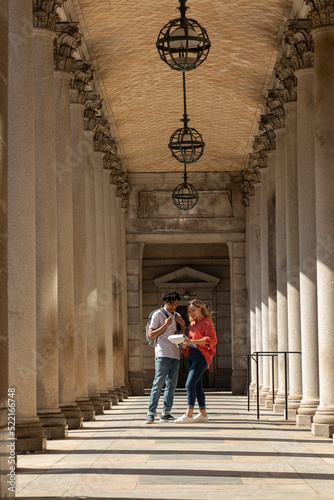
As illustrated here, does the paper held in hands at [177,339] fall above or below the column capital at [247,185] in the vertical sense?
below

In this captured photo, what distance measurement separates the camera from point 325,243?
1845 centimetres

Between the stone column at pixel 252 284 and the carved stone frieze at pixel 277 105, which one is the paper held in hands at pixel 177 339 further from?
the stone column at pixel 252 284

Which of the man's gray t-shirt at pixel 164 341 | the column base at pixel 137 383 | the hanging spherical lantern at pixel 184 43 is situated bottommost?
the column base at pixel 137 383

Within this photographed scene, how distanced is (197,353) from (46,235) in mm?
4562

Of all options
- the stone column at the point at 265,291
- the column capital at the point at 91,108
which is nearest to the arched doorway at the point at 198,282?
the stone column at the point at 265,291

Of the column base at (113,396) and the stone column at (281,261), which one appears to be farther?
the column base at (113,396)

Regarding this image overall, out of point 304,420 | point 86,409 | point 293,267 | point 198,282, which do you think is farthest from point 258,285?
point 304,420

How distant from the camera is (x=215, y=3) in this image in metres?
25.5

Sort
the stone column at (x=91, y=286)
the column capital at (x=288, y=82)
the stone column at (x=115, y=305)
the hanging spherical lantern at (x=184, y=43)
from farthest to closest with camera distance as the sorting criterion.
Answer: the stone column at (x=115, y=305)
the stone column at (x=91, y=286)
the column capital at (x=288, y=82)
the hanging spherical lantern at (x=184, y=43)

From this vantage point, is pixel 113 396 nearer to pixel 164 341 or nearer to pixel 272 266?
pixel 272 266

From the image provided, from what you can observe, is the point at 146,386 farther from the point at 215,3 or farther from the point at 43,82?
the point at 43,82

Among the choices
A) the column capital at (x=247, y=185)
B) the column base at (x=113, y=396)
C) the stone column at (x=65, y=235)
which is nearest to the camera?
the stone column at (x=65, y=235)

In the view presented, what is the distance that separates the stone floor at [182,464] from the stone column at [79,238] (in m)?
3.89

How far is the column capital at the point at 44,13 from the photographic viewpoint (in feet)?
64.9
